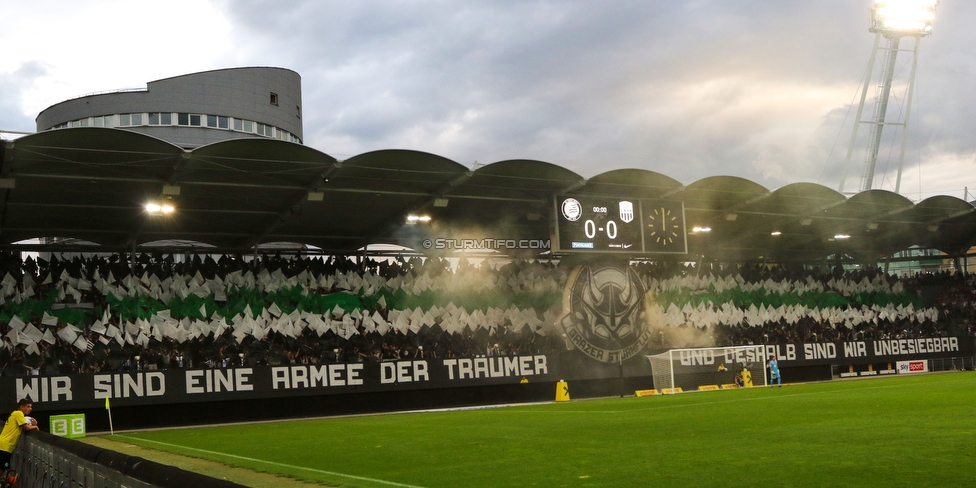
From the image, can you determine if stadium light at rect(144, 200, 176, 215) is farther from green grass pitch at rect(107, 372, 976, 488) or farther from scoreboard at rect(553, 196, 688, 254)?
scoreboard at rect(553, 196, 688, 254)

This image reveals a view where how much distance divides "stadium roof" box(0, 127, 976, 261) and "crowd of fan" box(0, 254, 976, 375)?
1.59 m

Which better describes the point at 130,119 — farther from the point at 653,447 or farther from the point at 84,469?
the point at 84,469

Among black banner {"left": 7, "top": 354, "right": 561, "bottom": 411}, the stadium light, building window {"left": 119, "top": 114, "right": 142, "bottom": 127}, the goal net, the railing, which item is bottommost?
the goal net

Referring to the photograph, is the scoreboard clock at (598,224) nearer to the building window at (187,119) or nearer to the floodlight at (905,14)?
the floodlight at (905,14)

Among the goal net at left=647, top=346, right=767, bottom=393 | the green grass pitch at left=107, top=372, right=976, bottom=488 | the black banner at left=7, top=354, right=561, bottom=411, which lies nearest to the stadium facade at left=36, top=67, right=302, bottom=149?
the black banner at left=7, top=354, right=561, bottom=411

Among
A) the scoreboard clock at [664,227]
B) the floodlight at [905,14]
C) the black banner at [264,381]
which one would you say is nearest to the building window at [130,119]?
the black banner at [264,381]

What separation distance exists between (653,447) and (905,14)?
5151cm

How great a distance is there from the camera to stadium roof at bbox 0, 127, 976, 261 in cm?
2664

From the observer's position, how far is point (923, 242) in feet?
168

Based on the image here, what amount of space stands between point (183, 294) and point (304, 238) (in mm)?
7858

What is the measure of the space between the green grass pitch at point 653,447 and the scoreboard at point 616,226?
9512 millimetres

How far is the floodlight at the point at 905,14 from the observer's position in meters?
54.5

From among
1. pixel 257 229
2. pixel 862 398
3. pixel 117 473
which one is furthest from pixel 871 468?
pixel 257 229

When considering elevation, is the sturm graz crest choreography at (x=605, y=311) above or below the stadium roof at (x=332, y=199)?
below
